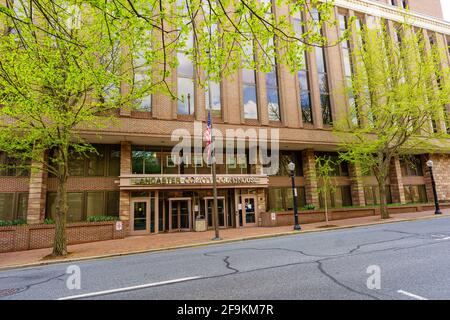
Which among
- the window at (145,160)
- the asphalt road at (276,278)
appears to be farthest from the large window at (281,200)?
the asphalt road at (276,278)

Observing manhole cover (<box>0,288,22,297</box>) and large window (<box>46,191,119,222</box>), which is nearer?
manhole cover (<box>0,288,22,297</box>)

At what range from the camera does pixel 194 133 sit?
59.5 ft

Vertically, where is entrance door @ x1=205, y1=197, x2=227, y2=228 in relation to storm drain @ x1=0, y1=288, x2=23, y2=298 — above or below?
above

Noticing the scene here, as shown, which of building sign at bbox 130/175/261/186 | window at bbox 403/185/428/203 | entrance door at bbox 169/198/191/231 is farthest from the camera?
window at bbox 403/185/428/203

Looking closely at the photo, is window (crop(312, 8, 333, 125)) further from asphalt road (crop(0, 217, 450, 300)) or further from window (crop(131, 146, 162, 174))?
asphalt road (crop(0, 217, 450, 300))

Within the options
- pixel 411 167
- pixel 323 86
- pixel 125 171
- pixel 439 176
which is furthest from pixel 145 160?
pixel 439 176

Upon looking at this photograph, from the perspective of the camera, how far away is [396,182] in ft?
85.2

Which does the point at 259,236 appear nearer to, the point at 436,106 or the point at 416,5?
the point at 436,106

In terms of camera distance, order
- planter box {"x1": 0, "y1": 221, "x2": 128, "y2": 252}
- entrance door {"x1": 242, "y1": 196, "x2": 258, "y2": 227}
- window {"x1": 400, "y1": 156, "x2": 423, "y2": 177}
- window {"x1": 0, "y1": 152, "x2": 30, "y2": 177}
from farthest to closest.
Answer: window {"x1": 400, "y1": 156, "x2": 423, "y2": 177}
entrance door {"x1": 242, "y1": 196, "x2": 258, "y2": 227}
window {"x1": 0, "y1": 152, "x2": 30, "y2": 177}
planter box {"x1": 0, "y1": 221, "x2": 128, "y2": 252}

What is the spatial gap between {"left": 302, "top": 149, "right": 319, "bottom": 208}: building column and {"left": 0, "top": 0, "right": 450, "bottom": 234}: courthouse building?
0.29 ft

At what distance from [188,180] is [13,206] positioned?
1101 centimetres

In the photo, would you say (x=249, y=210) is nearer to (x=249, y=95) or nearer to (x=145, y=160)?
(x=145, y=160)

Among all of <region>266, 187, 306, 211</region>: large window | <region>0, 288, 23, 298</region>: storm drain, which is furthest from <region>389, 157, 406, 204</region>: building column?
<region>0, 288, 23, 298</region>: storm drain

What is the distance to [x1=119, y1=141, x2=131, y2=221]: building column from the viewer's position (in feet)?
55.9
